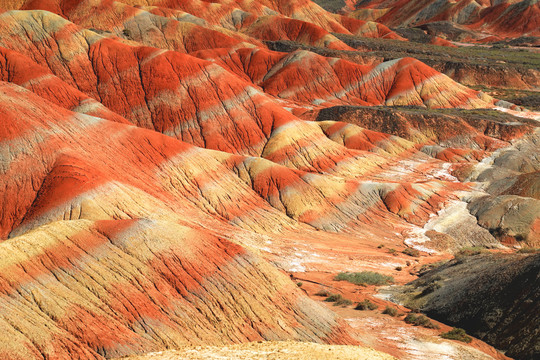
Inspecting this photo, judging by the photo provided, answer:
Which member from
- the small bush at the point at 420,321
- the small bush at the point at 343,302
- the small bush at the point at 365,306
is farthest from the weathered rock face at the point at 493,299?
the small bush at the point at 343,302

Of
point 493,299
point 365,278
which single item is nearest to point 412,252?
point 365,278

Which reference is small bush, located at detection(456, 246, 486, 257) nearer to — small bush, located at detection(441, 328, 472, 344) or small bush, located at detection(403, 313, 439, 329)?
small bush, located at detection(403, 313, 439, 329)

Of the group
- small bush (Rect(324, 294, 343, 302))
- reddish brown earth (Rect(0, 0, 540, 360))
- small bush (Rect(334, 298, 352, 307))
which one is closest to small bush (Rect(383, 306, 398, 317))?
reddish brown earth (Rect(0, 0, 540, 360))

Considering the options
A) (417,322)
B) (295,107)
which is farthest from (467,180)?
(417,322)

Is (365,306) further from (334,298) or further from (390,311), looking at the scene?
(334,298)

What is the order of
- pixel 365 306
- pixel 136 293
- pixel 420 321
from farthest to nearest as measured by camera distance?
pixel 365 306 → pixel 420 321 → pixel 136 293

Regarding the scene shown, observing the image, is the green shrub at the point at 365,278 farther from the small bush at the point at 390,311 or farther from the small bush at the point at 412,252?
the small bush at the point at 412,252
